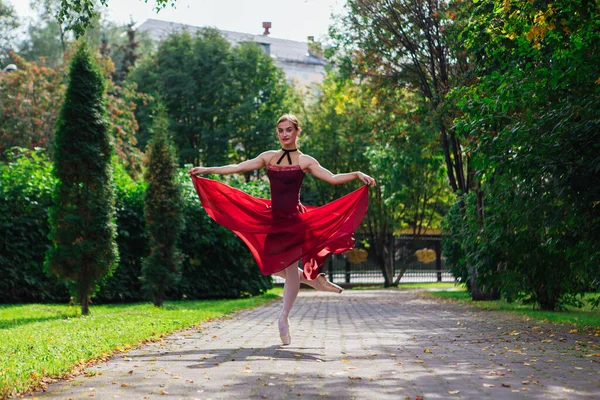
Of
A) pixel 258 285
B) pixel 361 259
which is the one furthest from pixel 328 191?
pixel 258 285

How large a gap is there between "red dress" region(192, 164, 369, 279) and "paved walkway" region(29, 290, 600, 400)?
1043mm

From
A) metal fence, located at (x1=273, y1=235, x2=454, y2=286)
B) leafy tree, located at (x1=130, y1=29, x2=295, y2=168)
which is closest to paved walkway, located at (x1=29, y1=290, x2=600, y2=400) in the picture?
metal fence, located at (x1=273, y1=235, x2=454, y2=286)

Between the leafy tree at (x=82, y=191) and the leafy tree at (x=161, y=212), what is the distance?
2.08 metres

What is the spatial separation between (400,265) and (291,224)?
37546 millimetres

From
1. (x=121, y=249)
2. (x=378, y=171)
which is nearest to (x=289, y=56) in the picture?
(x=378, y=171)

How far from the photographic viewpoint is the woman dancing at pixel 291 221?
9305 mm

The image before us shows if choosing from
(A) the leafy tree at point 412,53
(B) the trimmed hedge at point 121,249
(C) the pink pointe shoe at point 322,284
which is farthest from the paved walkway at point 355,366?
(A) the leafy tree at point 412,53

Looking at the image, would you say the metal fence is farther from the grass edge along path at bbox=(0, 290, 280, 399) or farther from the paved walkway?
the paved walkway

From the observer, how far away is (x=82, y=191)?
50.0ft

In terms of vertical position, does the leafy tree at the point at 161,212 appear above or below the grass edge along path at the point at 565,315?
above

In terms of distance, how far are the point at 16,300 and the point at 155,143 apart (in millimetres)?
5441

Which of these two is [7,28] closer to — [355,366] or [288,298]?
[288,298]

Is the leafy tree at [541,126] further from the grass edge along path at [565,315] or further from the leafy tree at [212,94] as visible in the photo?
the leafy tree at [212,94]

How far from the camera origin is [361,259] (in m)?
44.5
